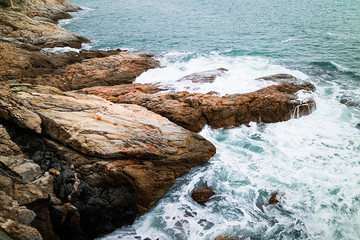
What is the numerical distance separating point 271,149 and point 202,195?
5385 mm

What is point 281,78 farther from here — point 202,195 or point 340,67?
point 202,195

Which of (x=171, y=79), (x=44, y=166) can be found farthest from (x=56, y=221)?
(x=171, y=79)

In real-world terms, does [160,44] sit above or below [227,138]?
above

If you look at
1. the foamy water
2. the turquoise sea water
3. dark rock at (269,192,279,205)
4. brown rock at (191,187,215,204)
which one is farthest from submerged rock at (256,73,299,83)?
brown rock at (191,187,215,204)

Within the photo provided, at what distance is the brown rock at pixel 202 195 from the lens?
372 inches

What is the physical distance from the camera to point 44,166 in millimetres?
8156

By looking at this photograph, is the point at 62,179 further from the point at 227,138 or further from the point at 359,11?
the point at 359,11

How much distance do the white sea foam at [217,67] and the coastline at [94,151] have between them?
2361 mm

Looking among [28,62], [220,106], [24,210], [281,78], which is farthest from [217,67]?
[24,210]

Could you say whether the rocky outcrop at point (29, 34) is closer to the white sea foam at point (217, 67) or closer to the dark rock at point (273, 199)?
the white sea foam at point (217, 67)

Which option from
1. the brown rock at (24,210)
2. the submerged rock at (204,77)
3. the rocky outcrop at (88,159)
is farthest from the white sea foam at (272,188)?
the submerged rock at (204,77)

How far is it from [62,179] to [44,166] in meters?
0.89

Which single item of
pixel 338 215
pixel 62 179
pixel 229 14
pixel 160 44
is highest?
pixel 229 14

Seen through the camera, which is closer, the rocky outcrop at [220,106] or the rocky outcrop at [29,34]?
the rocky outcrop at [220,106]
